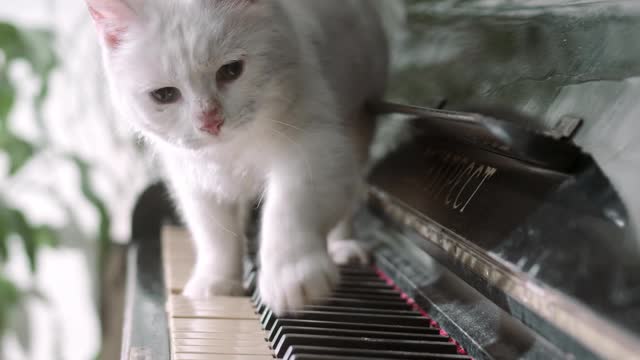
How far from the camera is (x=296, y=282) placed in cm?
110

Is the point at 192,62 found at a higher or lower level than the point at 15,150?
lower

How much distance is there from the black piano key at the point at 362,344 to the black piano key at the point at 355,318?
97 mm

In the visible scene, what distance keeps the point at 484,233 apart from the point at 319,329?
0.25m

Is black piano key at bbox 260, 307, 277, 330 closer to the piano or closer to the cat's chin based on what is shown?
the piano

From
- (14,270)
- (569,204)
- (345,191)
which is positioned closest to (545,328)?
(569,204)

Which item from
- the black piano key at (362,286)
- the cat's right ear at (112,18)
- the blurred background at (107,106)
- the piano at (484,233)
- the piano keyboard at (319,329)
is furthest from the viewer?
the black piano key at (362,286)

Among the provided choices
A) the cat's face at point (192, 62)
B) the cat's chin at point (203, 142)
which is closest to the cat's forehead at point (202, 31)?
the cat's face at point (192, 62)

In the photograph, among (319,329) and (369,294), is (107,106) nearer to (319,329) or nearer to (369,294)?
(369,294)

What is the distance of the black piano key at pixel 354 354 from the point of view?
0.94 m

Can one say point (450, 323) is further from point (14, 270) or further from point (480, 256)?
point (14, 270)

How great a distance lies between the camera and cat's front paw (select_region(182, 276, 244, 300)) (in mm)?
1358

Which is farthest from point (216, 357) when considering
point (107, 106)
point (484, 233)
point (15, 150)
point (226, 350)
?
point (107, 106)

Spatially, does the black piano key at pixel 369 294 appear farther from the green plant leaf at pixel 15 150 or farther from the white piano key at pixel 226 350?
the green plant leaf at pixel 15 150

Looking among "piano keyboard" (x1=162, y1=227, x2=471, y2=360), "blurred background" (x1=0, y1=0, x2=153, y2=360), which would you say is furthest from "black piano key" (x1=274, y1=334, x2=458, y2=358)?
"blurred background" (x1=0, y1=0, x2=153, y2=360)
